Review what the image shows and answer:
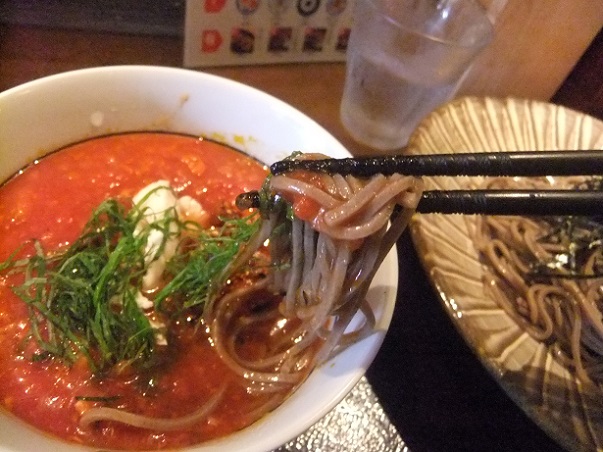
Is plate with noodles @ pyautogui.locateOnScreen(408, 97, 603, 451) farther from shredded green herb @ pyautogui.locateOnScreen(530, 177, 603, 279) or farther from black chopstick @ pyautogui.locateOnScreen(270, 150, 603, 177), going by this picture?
black chopstick @ pyautogui.locateOnScreen(270, 150, 603, 177)

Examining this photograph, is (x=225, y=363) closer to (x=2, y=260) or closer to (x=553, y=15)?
(x=2, y=260)

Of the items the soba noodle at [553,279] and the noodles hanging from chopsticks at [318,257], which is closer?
the noodles hanging from chopsticks at [318,257]

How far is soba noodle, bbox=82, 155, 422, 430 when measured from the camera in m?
1.05

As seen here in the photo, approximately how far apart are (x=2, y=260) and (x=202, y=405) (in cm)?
65

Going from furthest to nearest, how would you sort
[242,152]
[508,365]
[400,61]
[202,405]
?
[400,61] → [242,152] → [508,365] → [202,405]

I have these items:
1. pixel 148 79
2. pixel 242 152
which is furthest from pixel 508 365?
pixel 148 79

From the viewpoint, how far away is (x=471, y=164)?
1.03 meters

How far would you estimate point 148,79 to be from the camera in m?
1.66

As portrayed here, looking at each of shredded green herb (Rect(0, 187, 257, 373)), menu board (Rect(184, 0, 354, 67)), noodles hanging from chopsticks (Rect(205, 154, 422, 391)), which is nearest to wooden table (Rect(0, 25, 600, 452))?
noodles hanging from chopsticks (Rect(205, 154, 422, 391))

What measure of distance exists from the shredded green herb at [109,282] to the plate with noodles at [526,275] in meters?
0.61

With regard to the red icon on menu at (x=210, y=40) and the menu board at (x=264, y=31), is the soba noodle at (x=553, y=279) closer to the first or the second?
the menu board at (x=264, y=31)

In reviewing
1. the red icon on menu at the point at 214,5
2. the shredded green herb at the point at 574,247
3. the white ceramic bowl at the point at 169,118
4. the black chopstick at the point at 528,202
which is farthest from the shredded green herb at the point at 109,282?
the shredded green herb at the point at 574,247

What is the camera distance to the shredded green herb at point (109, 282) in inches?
52.1

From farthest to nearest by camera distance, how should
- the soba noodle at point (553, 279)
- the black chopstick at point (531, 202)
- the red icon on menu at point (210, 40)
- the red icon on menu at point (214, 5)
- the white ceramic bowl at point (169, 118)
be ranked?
the red icon on menu at point (210, 40) < the red icon on menu at point (214, 5) < the soba noodle at point (553, 279) < the white ceramic bowl at point (169, 118) < the black chopstick at point (531, 202)
